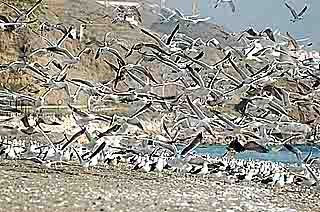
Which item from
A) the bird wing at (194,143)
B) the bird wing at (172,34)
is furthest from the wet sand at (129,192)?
the bird wing at (172,34)

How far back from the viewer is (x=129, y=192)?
21.9 ft

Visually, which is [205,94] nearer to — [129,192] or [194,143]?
[194,143]

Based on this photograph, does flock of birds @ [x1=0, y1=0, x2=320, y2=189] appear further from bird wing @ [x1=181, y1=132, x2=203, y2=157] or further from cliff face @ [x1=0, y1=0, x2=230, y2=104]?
cliff face @ [x1=0, y1=0, x2=230, y2=104]

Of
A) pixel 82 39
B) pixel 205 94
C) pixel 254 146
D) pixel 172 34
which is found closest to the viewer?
pixel 205 94

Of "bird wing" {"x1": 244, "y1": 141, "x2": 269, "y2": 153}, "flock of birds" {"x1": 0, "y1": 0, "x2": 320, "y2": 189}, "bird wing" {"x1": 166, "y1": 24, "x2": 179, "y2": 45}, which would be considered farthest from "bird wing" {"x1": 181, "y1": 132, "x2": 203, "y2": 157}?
"bird wing" {"x1": 166, "y1": 24, "x2": 179, "y2": 45}

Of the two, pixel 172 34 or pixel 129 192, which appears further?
pixel 172 34

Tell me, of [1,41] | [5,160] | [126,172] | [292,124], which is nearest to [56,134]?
[5,160]

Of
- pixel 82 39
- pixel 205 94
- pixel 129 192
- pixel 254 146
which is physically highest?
pixel 82 39

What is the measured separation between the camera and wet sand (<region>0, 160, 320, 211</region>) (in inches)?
235

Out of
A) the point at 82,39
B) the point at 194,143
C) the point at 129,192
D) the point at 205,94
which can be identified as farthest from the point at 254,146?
the point at 82,39

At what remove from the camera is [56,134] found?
13.0 meters

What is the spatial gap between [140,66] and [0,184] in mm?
2062

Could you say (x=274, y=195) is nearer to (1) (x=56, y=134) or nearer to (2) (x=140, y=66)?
(2) (x=140, y=66)

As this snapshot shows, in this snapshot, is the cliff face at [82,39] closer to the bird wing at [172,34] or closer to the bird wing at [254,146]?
the bird wing at [172,34]
